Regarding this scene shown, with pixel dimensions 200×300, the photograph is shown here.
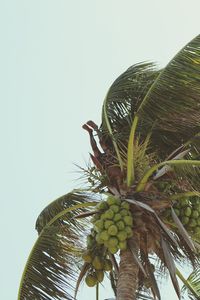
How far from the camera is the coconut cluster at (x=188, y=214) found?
6434mm

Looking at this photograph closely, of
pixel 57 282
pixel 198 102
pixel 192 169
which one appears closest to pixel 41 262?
pixel 57 282

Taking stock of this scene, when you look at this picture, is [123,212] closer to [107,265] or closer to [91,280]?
[107,265]

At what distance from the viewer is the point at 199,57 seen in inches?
261

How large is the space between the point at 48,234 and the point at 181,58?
265 cm

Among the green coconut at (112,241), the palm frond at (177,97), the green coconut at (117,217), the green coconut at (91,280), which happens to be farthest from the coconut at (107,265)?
the palm frond at (177,97)

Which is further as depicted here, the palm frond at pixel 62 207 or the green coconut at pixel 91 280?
the palm frond at pixel 62 207

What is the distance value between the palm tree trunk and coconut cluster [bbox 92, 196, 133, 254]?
16 centimetres

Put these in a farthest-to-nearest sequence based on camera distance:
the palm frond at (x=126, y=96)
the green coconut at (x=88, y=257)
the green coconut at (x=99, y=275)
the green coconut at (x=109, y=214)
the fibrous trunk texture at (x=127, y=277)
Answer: the palm frond at (x=126, y=96)
the green coconut at (x=99, y=275)
the green coconut at (x=88, y=257)
the green coconut at (x=109, y=214)
the fibrous trunk texture at (x=127, y=277)

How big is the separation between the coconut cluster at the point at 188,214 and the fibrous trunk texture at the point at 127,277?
0.75 m

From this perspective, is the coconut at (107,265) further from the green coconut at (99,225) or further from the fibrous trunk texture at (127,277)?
the green coconut at (99,225)

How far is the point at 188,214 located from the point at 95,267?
1.14m

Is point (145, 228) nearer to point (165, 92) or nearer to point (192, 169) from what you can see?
point (192, 169)

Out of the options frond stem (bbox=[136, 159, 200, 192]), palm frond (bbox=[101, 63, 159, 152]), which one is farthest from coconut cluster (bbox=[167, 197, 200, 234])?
palm frond (bbox=[101, 63, 159, 152])

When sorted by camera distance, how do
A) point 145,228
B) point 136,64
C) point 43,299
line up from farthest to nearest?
point 136,64 < point 43,299 < point 145,228
